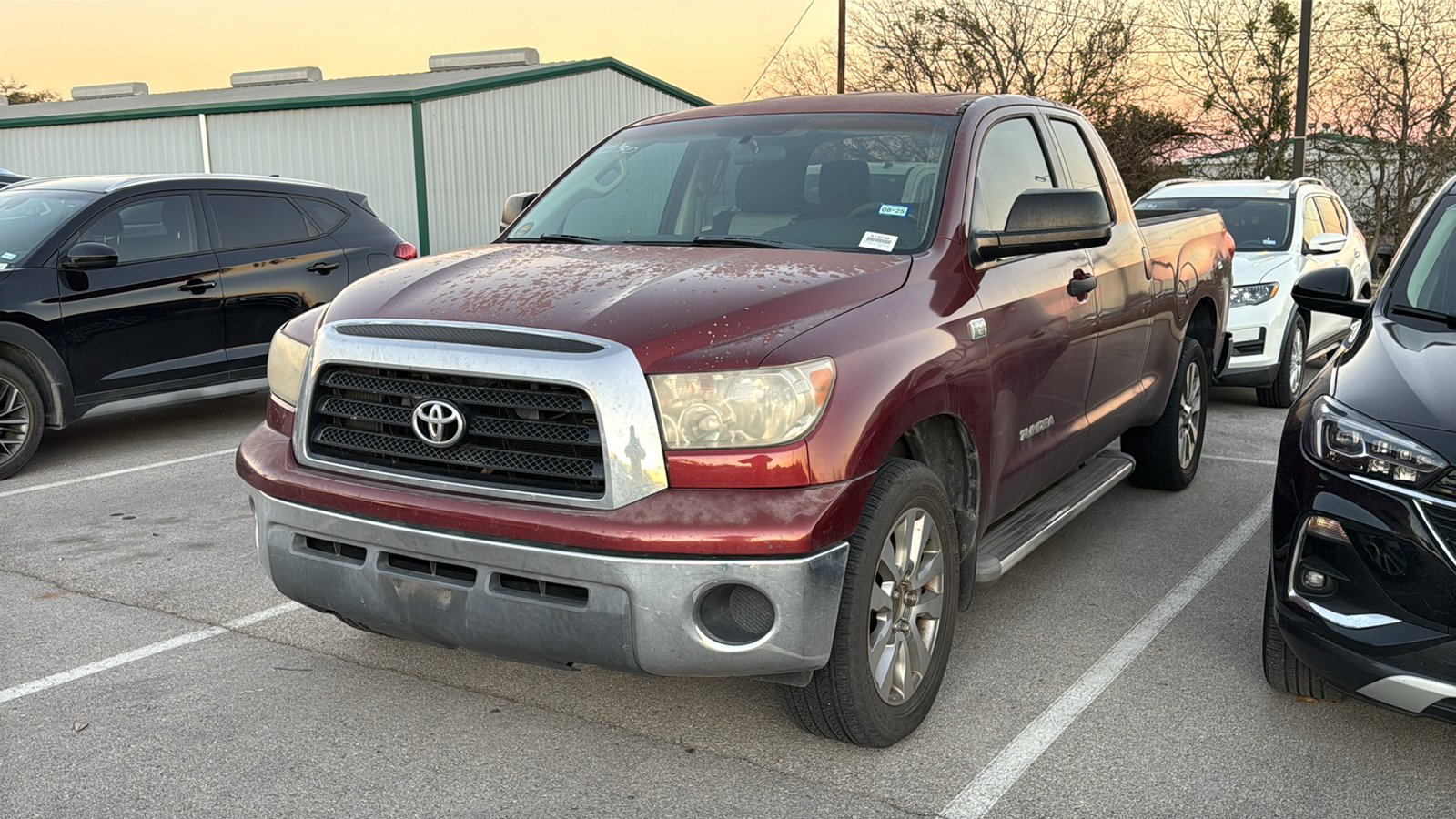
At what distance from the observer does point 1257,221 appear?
34.1ft

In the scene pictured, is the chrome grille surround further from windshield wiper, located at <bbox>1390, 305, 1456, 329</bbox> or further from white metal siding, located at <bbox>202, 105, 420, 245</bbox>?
white metal siding, located at <bbox>202, 105, 420, 245</bbox>

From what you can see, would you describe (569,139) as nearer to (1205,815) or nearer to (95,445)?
(95,445)

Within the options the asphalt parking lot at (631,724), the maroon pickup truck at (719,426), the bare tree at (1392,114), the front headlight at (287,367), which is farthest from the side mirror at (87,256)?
the bare tree at (1392,114)

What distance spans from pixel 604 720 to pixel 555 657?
0.68 metres

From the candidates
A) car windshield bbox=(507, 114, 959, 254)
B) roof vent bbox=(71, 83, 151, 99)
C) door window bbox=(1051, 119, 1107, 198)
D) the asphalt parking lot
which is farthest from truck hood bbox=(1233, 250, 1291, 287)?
roof vent bbox=(71, 83, 151, 99)

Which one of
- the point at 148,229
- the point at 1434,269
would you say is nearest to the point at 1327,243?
the point at 1434,269

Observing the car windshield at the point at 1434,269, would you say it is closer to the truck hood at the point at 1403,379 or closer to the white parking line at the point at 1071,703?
the truck hood at the point at 1403,379

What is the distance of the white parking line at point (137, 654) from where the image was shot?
157 inches

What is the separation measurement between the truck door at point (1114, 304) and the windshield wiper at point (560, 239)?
2.03 meters

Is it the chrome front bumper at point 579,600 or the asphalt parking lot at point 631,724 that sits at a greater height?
the chrome front bumper at point 579,600

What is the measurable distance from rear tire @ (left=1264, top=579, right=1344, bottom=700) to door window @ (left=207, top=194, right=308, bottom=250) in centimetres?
701

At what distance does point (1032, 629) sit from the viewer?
4.64 meters

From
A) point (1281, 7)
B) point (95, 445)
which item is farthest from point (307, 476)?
point (1281, 7)

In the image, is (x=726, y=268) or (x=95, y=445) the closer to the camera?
(x=726, y=268)
